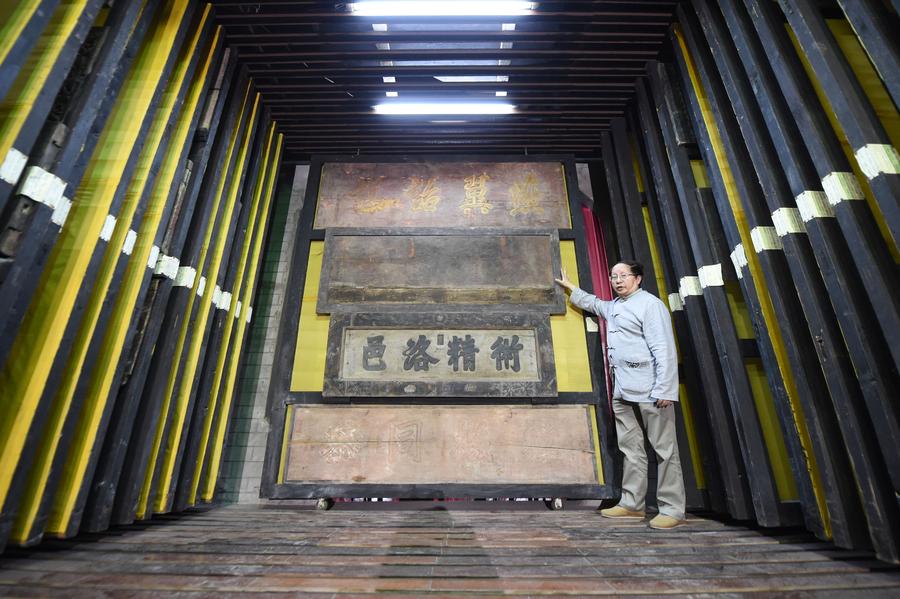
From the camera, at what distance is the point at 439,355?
4148 mm

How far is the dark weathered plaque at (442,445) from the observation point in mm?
3807

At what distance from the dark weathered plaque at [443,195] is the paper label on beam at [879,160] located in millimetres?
2855

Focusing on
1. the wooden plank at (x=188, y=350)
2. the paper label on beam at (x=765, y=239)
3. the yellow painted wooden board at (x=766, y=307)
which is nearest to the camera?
the yellow painted wooden board at (x=766, y=307)

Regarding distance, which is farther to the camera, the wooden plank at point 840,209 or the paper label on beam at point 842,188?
the paper label on beam at point 842,188

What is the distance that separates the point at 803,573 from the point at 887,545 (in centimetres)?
43

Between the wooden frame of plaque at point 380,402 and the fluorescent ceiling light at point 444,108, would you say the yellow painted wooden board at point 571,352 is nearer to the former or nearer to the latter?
the wooden frame of plaque at point 380,402

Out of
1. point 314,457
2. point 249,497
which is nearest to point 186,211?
point 314,457

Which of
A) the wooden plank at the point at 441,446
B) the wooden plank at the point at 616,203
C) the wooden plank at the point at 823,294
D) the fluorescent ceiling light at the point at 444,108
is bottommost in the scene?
the wooden plank at the point at 441,446

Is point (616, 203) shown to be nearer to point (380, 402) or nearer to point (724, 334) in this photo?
point (724, 334)

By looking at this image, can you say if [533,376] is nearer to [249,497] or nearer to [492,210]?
[492,210]

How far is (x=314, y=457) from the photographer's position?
387 cm

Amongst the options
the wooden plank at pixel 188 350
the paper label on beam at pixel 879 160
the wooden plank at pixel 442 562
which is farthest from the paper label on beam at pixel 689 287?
the wooden plank at pixel 188 350

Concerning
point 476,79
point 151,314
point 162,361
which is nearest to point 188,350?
point 162,361

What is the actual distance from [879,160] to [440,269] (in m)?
3.30
